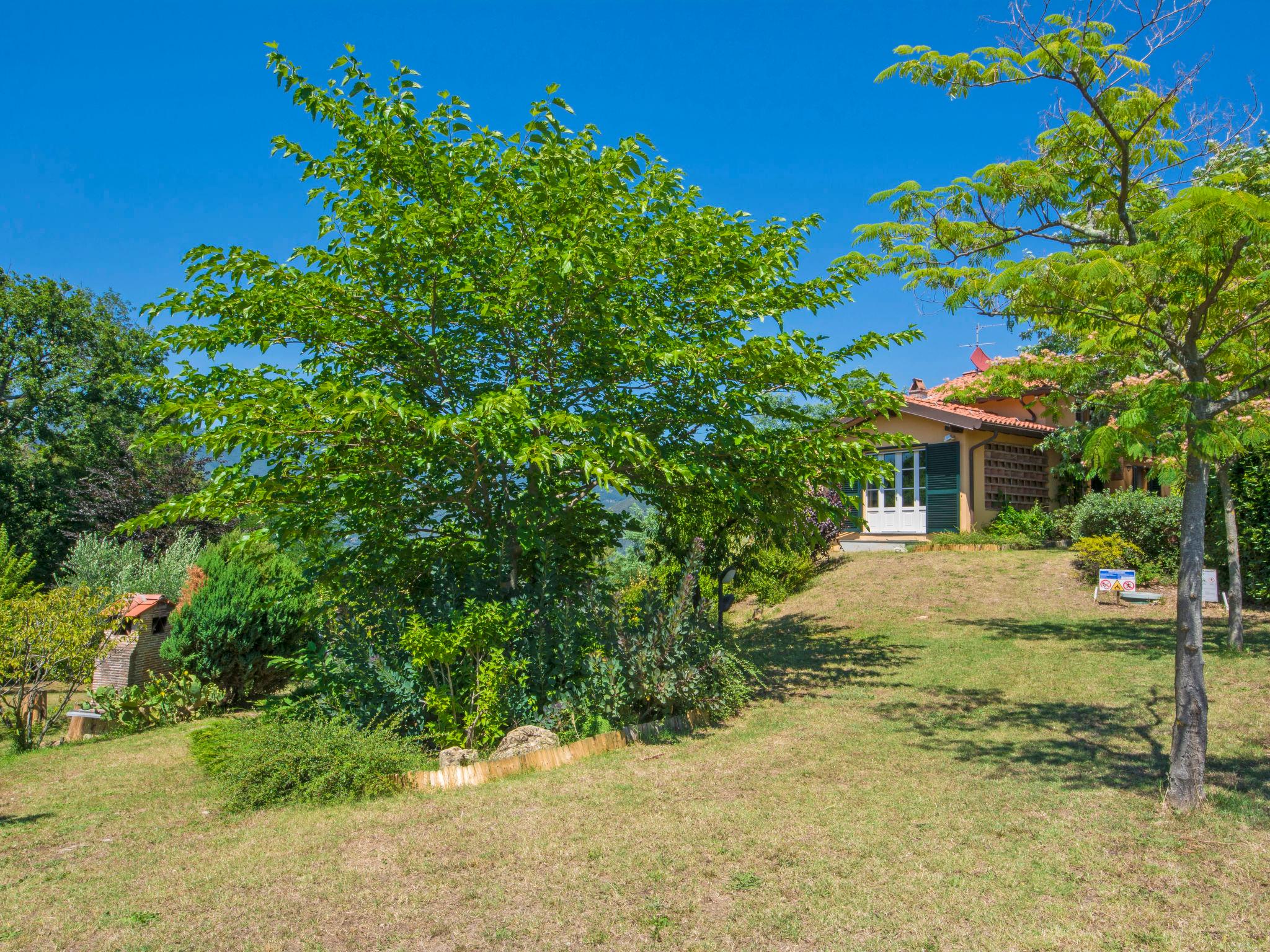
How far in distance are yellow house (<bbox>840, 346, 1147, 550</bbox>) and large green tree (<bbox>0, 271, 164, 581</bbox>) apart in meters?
24.4

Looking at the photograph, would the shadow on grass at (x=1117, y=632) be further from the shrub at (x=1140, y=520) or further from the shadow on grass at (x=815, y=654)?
the shrub at (x=1140, y=520)

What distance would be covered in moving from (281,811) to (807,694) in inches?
233

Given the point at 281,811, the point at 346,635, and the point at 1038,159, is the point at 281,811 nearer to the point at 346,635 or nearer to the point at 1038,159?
the point at 346,635

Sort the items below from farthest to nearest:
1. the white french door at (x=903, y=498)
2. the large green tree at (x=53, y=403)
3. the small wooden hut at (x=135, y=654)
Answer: the large green tree at (x=53, y=403)
the white french door at (x=903, y=498)
the small wooden hut at (x=135, y=654)

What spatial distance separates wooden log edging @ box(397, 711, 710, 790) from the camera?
6668 millimetres

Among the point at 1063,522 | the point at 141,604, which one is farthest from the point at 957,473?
the point at 141,604

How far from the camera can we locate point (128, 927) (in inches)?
165

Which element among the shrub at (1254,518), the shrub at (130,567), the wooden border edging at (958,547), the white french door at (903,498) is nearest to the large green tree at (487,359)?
the shrub at (1254,518)

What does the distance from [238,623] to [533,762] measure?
710 centimetres

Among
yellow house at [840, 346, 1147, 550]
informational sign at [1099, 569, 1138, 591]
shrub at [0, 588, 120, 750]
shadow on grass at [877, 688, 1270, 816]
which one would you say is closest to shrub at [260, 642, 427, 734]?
shrub at [0, 588, 120, 750]

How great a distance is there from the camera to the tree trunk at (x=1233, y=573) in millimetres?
10297

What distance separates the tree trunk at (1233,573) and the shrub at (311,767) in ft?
32.3

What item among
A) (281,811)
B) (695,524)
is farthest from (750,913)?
(695,524)

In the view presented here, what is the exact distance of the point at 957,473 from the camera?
2083cm
